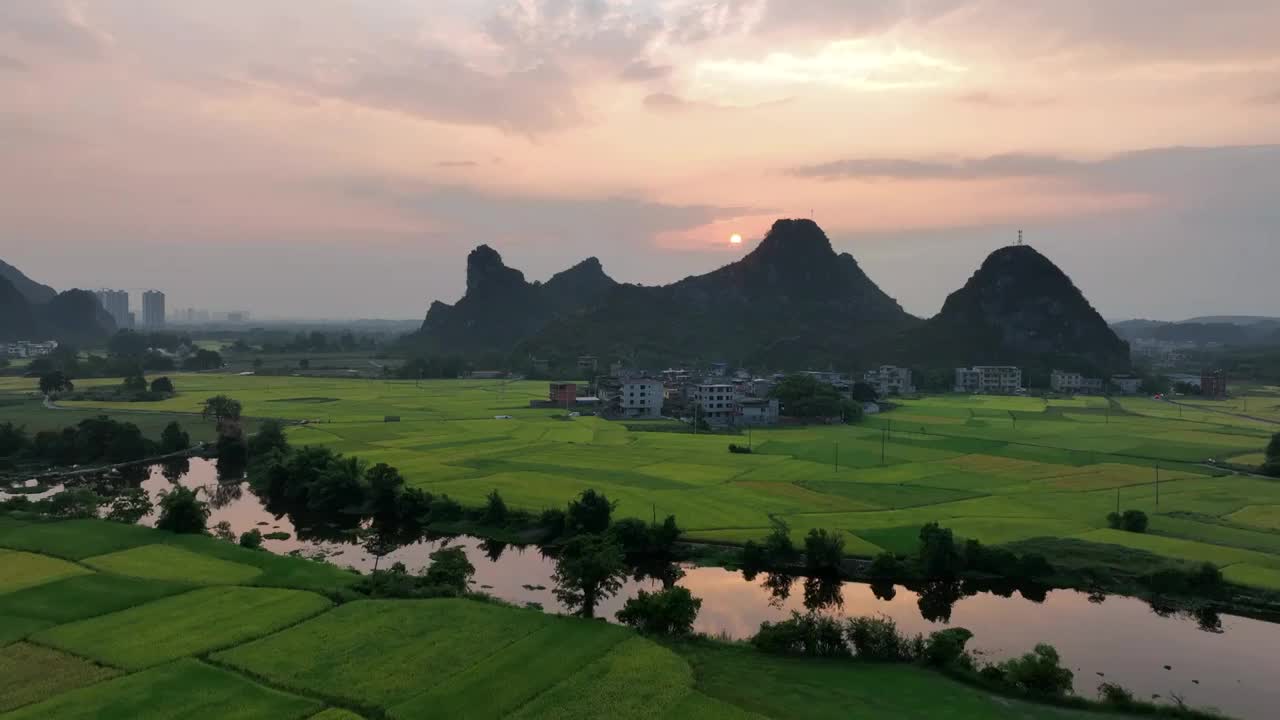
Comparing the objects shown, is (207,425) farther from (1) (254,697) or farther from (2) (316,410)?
(1) (254,697)

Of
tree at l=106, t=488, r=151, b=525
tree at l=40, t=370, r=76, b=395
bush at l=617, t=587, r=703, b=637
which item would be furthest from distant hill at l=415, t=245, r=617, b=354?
bush at l=617, t=587, r=703, b=637

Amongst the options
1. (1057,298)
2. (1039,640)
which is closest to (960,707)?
(1039,640)

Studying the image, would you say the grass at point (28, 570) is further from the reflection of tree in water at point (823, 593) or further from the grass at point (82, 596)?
the reflection of tree in water at point (823, 593)

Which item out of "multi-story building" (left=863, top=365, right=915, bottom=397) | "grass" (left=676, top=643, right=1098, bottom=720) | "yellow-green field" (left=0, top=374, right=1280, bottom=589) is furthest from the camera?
"multi-story building" (left=863, top=365, right=915, bottom=397)

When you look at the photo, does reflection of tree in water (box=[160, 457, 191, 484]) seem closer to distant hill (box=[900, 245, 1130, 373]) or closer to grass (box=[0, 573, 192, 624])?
grass (box=[0, 573, 192, 624])

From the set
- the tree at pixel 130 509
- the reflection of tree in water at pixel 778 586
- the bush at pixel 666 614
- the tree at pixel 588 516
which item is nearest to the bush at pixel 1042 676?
the bush at pixel 666 614

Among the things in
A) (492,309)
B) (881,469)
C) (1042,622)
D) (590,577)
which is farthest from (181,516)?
(492,309)
